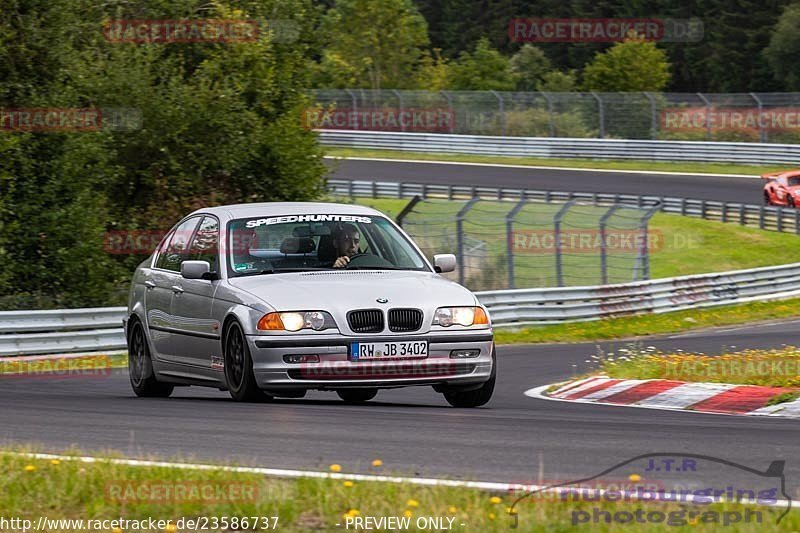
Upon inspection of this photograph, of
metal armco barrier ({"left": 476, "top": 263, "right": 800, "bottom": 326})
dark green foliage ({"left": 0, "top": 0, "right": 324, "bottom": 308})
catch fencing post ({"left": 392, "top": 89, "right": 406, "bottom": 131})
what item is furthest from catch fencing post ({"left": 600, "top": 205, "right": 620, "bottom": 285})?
catch fencing post ({"left": 392, "top": 89, "right": 406, "bottom": 131})

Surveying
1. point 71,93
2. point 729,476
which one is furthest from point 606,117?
point 729,476

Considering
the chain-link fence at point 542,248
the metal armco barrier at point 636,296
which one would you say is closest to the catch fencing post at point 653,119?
the metal armco barrier at point 636,296

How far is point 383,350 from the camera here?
9555 millimetres

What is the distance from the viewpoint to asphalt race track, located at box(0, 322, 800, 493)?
6719 mm

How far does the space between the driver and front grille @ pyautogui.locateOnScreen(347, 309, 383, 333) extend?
984 millimetres

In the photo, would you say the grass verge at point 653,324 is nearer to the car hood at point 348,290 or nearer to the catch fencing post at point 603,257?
the catch fencing post at point 603,257

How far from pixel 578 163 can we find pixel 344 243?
138 feet

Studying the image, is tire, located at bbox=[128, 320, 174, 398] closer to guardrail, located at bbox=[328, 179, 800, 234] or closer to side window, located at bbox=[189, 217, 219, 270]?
side window, located at bbox=[189, 217, 219, 270]

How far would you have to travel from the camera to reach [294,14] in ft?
102

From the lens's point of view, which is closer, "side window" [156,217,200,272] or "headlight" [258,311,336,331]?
"headlight" [258,311,336,331]

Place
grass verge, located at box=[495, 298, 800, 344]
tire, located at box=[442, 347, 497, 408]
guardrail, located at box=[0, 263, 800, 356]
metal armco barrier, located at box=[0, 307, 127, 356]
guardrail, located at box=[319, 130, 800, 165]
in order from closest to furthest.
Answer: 1. tire, located at box=[442, 347, 497, 408]
2. metal armco barrier, located at box=[0, 307, 127, 356]
3. guardrail, located at box=[0, 263, 800, 356]
4. grass verge, located at box=[495, 298, 800, 344]
5. guardrail, located at box=[319, 130, 800, 165]

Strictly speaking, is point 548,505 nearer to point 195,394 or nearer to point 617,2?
point 195,394

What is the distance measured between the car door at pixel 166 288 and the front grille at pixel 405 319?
215 cm

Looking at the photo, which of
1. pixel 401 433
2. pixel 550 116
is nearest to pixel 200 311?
pixel 401 433
